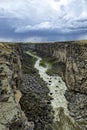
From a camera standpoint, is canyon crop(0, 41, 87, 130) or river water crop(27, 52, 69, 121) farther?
river water crop(27, 52, 69, 121)

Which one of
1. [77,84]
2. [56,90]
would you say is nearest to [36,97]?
[56,90]

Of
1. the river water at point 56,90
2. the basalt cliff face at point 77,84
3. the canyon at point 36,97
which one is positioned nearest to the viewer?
the canyon at point 36,97

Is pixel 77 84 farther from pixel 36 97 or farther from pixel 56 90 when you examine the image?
pixel 36 97

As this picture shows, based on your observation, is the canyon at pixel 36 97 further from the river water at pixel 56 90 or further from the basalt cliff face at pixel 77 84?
the river water at pixel 56 90

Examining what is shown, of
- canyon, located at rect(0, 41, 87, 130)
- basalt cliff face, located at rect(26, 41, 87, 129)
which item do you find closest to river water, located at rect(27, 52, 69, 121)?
canyon, located at rect(0, 41, 87, 130)

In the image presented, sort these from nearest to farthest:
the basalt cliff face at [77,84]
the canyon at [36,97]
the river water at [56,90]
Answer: the canyon at [36,97] < the basalt cliff face at [77,84] < the river water at [56,90]

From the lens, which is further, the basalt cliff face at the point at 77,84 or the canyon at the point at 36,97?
the basalt cliff face at the point at 77,84

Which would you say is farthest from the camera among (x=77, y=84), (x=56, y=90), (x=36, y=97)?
(x=56, y=90)

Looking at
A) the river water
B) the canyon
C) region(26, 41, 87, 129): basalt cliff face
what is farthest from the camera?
the river water

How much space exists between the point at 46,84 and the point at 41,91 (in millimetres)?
12986

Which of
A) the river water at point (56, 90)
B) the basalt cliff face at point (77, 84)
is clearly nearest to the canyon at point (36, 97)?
the basalt cliff face at point (77, 84)

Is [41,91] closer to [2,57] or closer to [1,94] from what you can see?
[2,57]

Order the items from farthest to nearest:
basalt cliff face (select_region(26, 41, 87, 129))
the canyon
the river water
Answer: the river water < basalt cliff face (select_region(26, 41, 87, 129)) < the canyon

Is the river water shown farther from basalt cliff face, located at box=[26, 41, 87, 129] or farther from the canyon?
basalt cliff face, located at box=[26, 41, 87, 129]
